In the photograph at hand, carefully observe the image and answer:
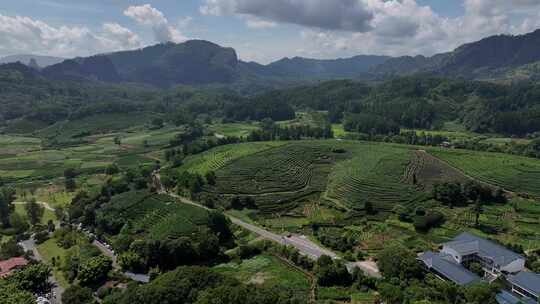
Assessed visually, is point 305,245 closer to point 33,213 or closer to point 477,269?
point 477,269

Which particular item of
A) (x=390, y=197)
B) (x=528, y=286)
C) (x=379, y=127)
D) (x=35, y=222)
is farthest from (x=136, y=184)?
(x=379, y=127)

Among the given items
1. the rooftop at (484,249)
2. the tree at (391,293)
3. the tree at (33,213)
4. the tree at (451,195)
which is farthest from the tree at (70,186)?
the tree at (451,195)

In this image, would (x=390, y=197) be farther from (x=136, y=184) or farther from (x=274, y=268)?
(x=136, y=184)

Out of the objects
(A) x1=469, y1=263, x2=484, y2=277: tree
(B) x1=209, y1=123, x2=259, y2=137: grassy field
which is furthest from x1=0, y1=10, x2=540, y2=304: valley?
(B) x1=209, y1=123, x2=259, y2=137: grassy field

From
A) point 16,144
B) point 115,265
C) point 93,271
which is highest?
point 16,144

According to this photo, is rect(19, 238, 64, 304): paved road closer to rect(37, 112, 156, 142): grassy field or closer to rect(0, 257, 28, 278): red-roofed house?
rect(0, 257, 28, 278): red-roofed house

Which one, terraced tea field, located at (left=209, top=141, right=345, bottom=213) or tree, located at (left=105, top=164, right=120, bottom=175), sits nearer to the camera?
terraced tea field, located at (left=209, top=141, right=345, bottom=213)

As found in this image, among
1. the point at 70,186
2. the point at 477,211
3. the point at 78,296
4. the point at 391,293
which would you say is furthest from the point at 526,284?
the point at 70,186
